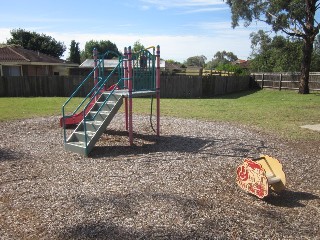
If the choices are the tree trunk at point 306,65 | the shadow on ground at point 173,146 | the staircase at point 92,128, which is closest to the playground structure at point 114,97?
the staircase at point 92,128

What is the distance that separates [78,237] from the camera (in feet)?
12.1

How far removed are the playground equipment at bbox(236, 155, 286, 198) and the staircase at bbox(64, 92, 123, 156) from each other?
12.0ft

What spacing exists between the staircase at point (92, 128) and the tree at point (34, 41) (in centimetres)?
5401

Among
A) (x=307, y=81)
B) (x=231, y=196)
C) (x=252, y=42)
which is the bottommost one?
(x=231, y=196)

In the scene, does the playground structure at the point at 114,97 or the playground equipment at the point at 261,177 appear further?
the playground structure at the point at 114,97

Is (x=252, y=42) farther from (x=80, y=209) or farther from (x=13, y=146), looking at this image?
(x=80, y=209)

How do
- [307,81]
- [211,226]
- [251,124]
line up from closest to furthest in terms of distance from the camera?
[211,226] < [251,124] < [307,81]

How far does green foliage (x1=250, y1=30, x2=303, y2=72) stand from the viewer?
32.3 meters

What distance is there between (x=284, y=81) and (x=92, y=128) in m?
24.3

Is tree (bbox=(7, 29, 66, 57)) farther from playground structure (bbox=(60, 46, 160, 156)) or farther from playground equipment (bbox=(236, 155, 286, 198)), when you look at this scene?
playground equipment (bbox=(236, 155, 286, 198))

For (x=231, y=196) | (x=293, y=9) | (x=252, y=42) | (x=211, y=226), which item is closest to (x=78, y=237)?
(x=211, y=226)

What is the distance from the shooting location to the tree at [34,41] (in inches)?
2205

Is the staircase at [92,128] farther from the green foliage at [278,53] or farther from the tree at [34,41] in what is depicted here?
the tree at [34,41]

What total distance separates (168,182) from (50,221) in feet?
7.17
